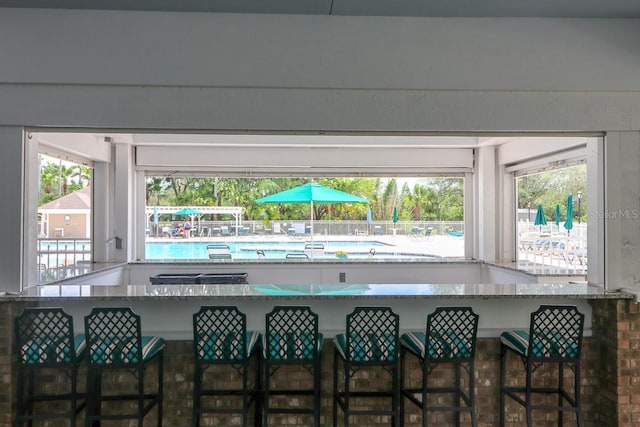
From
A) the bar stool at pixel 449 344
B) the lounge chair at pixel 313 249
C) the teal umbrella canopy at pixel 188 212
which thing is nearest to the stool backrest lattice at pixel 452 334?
the bar stool at pixel 449 344

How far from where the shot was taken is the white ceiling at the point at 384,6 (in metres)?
3.09

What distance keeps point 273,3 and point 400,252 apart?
4.45 meters

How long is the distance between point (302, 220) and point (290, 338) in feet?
13.1

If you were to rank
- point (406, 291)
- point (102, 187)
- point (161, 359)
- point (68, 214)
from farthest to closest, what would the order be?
point (102, 187), point (68, 214), point (406, 291), point (161, 359)

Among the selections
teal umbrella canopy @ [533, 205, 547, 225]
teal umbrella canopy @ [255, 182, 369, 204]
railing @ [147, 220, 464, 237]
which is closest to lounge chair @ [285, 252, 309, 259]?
railing @ [147, 220, 464, 237]

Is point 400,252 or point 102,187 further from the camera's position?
point 400,252

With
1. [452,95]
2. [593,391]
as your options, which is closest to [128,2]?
[452,95]

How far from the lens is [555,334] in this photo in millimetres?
2830

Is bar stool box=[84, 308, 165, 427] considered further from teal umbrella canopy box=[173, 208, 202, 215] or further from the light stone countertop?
teal umbrella canopy box=[173, 208, 202, 215]

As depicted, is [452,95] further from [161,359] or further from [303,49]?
[161,359]

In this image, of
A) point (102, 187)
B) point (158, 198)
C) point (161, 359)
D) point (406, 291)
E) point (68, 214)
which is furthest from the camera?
point (158, 198)

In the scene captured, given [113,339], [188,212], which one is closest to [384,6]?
[113,339]

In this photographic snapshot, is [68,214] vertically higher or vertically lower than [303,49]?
lower

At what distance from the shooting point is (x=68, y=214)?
528 centimetres
